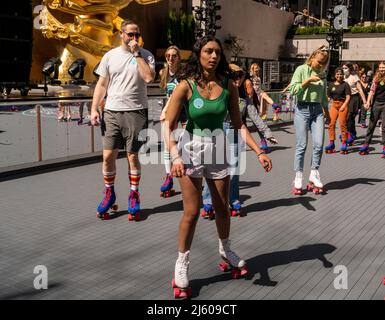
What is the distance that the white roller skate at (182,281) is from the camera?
3.27 m

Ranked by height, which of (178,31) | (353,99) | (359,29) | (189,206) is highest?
(359,29)

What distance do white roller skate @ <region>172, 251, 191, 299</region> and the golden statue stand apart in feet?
84.3

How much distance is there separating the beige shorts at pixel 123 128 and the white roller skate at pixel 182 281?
76.0 inches

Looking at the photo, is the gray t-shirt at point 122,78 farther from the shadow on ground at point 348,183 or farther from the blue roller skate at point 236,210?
the shadow on ground at point 348,183

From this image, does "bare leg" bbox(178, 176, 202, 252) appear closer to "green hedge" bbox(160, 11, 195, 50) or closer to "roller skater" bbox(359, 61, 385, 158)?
"roller skater" bbox(359, 61, 385, 158)

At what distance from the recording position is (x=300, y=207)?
5.64m

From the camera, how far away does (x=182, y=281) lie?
10.8ft

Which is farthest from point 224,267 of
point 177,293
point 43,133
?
point 43,133

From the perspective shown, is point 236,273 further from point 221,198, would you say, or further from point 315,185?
point 315,185

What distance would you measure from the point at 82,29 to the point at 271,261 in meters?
26.1

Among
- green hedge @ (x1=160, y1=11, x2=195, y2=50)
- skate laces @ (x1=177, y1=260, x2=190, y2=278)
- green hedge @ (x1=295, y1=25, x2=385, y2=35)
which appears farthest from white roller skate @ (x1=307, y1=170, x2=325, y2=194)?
green hedge @ (x1=295, y1=25, x2=385, y2=35)

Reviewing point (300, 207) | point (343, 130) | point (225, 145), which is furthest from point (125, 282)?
point (343, 130)

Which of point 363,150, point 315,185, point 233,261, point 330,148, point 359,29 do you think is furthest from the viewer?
point 359,29
